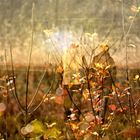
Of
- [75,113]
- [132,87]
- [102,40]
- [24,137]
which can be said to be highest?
[102,40]

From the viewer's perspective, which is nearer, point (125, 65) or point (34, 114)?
point (125, 65)

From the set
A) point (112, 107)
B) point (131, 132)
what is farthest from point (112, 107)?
point (131, 132)

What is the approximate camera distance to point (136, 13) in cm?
445

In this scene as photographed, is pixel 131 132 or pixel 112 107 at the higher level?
pixel 112 107

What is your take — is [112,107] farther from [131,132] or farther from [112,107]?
[131,132]

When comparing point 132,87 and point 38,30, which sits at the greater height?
point 38,30

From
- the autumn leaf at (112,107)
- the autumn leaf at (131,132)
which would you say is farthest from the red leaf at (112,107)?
the autumn leaf at (131,132)

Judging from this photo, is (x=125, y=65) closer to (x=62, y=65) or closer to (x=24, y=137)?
(x=62, y=65)

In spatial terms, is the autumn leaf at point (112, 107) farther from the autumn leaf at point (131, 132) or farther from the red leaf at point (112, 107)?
the autumn leaf at point (131, 132)

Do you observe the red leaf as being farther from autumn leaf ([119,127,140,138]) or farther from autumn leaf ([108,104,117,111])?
autumn leaf ([119,127,140,138])

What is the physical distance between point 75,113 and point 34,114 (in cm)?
57

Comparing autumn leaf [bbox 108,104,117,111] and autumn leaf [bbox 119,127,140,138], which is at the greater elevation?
autumn leaf [bbox 108,104,117,111]

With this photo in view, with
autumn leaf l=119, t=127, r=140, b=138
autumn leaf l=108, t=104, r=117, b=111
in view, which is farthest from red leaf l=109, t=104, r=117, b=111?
autumn leaf l=119, t=127, r=140, b=138

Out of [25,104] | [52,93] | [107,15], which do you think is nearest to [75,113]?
[52,93]
